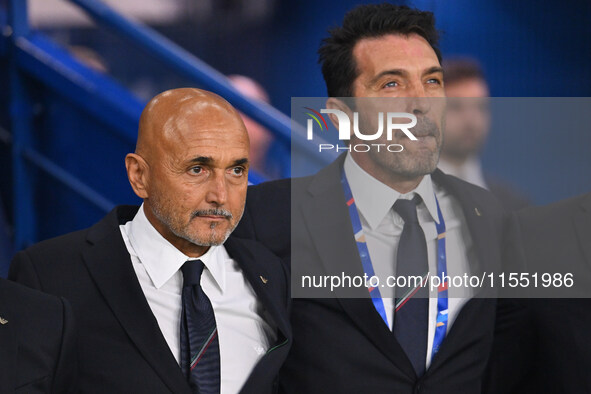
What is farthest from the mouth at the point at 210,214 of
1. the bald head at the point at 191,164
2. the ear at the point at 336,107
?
the ear at the point at 336,107

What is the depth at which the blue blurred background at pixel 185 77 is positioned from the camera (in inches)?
107

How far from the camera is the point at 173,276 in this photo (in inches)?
83.4

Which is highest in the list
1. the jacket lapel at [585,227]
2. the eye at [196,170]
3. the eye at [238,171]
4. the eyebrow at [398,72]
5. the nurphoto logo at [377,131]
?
the eyebrow at [398,72]

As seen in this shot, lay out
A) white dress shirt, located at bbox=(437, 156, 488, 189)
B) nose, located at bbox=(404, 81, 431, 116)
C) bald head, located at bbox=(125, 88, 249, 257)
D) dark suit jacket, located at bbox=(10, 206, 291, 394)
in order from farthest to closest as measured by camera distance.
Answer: white dress shirt, located at bbox=(437, 156, 488, 189) → nose, located at bbox=(404, 81, 431, 116) → bald head, located at bbox=(125, 88, 249, 257) → dark suit jacket, located at bbox=(10, 206, 291, 394)

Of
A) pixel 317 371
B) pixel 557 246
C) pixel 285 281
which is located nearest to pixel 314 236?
pixel 285 281

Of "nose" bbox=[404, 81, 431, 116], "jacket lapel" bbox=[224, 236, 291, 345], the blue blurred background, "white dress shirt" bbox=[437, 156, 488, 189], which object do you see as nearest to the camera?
"jacket lapel" bbox=[224, 236, 291, 345]

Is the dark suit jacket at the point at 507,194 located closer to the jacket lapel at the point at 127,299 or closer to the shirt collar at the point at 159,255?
the shirt collar at the point at 159,255

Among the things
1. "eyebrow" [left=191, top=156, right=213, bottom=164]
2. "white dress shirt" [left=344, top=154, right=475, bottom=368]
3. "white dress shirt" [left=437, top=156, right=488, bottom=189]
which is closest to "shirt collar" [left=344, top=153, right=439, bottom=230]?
"white dress shirt" [left=344, top=154, right=475, bottom=368]

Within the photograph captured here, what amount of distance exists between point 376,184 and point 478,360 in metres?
0.61

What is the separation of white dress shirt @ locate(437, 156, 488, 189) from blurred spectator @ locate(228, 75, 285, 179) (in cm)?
63

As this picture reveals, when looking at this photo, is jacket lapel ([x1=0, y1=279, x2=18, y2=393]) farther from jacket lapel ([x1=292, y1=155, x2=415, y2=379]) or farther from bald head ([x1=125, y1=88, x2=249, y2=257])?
jacket lapel ([x1=292, y1=155, x2=415, y2=379])

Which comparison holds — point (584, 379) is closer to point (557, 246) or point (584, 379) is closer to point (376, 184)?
point (557, 246)

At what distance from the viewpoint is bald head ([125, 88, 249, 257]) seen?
6.74 feet

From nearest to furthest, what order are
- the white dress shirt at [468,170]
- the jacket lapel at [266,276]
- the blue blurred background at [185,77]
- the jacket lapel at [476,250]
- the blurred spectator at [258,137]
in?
the jacket lapel at [266,276]
the jacket lapel at [476,250]
the white dress shirt at [468,170]
the blue blurred background at [185,77]
the blurred spectator at [258,137]
